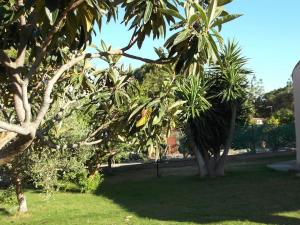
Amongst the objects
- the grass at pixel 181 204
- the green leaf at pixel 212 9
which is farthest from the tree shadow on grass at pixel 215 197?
the green leaf at pixel 212 9

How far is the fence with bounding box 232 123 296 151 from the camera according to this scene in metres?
42.4

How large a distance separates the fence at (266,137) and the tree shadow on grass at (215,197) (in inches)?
657

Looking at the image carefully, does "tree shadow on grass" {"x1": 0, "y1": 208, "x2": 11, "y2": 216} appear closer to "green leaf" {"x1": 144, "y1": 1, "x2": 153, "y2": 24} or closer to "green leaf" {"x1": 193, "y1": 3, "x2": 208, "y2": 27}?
"green leaf" {"x1": 144, "y1": 1, "x2": 153, "y2": 24}

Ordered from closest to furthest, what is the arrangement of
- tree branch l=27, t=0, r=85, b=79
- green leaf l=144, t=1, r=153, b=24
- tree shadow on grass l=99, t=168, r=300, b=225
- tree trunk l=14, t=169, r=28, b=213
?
tree branch l=27, t=0, r=85, b=79
green leaf l=144, t=1, r=153, b=24
tree shadow on grass l=99, t=168, r=300, b=225
tree trunk l=14, t=169, r=28, b=213

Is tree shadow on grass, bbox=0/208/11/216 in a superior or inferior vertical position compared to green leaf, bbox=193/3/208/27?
inferior

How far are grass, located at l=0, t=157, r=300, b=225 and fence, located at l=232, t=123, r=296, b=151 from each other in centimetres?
1747

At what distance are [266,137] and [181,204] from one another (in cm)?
2790

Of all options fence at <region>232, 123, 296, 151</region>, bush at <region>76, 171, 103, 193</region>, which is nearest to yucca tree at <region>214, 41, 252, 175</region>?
bush at <region>76, 171, 103, 193</region>

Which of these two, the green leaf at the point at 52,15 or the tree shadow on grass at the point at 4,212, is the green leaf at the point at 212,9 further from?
the tree shadow on grass at the point at 4,212

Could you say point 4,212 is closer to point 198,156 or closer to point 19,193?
point 19,193

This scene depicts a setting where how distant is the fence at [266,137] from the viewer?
42.4 m

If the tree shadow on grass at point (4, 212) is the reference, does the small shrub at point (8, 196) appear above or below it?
above

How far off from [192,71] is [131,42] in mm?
770

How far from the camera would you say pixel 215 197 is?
18.4 metres
